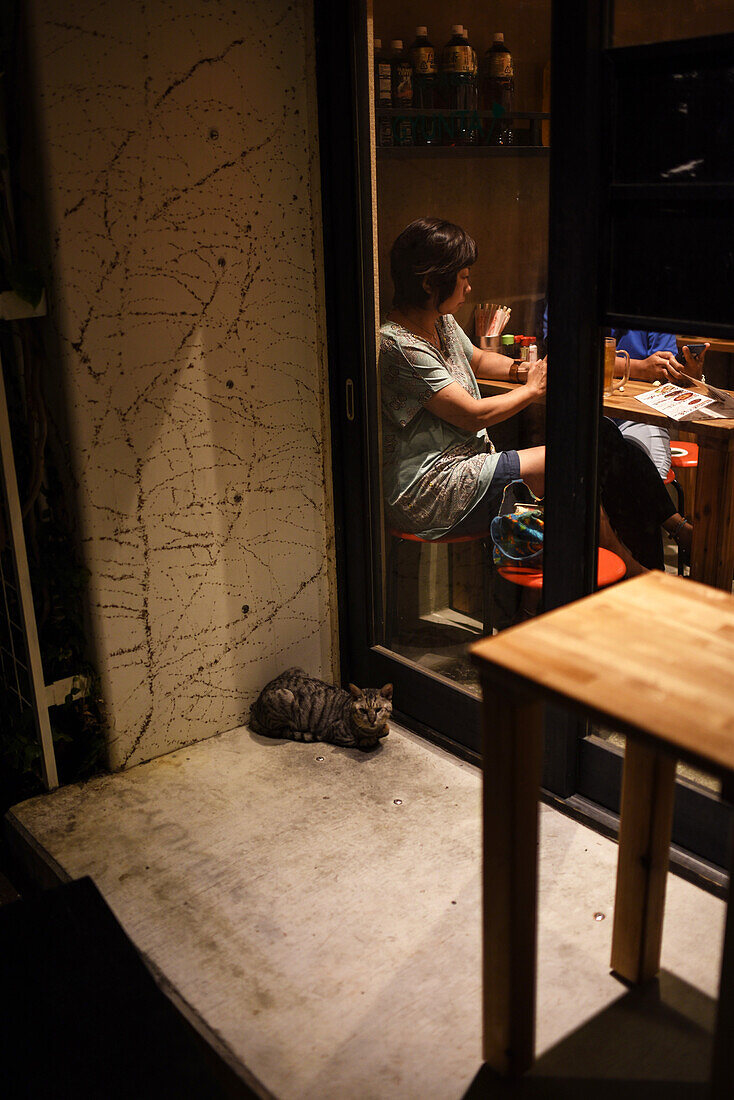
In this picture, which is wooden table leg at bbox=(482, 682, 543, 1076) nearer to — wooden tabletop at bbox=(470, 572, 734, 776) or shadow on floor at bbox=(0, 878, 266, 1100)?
wooden tabletop at bbox=(470, 572, 734, 776)

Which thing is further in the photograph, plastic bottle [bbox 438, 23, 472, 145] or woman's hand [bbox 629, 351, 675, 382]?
plastic bottle [bbox 438, 23, 472, 145]

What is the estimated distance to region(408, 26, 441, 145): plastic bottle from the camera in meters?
2.84

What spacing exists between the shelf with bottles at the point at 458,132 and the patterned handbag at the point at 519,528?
3.09ft

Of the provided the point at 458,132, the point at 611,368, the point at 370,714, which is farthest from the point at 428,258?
the point at 370,714

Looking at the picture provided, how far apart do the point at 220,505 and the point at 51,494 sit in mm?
540

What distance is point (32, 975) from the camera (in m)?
2.46

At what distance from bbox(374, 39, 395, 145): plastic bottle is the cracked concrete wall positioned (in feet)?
0.85

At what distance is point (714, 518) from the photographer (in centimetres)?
257

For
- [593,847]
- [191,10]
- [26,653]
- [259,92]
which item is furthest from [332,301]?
[593,847]

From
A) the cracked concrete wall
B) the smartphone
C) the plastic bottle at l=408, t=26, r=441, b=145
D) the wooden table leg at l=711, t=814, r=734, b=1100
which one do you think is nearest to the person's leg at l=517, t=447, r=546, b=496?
the smartphone

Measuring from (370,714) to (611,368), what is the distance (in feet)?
4.49

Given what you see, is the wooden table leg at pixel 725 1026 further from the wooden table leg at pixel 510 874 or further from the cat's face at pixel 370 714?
the cat's face at pixel 370 714

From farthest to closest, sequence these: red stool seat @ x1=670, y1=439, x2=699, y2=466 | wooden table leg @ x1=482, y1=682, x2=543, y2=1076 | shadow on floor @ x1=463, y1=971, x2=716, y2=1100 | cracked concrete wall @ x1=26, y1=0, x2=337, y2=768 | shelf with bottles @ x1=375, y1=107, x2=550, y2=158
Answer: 1. cracked concrete wall @ x1=26, y1=0, x2=337, y2=768
2. shelf with bottles @ x1=375, y1=107, x2=550, y2=158
3. red stool seat @ x1=670, y1=439, x2=699, y2=466
4. shadow on floor @ x1=463, y1=971, x2=716, y2=1100
5. wooden table leg @ x1=482, y1=682, x2=543, y2=1076

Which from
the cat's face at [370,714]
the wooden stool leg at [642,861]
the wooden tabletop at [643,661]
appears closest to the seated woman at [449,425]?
the cat's face at [370,714]
